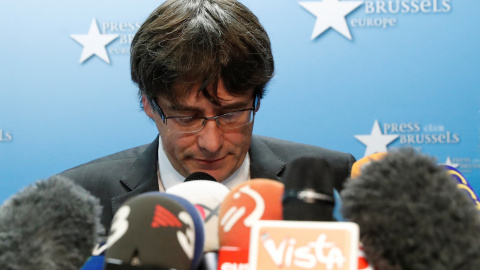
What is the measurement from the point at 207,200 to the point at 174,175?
81 centimetres

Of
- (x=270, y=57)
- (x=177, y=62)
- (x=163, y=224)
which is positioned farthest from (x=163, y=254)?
(x=270, y=57)

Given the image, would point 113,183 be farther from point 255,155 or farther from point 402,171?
point 402,171

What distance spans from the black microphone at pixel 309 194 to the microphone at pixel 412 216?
0.9 inches

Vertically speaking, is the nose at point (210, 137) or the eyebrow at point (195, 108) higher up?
the eyebrow at point (195, 108)

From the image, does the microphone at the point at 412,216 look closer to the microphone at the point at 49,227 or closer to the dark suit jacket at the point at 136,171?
the microphone at the point at 49,227

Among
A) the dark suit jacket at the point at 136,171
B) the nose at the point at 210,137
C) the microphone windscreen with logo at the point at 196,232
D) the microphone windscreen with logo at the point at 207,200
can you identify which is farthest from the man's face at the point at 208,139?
the microphone windscreen with logo at the point at 196,232

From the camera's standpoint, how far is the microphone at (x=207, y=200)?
1.67ft

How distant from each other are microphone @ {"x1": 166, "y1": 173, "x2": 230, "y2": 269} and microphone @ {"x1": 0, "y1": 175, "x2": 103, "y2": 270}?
0.10 m

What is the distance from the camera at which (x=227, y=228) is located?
0.45 metres

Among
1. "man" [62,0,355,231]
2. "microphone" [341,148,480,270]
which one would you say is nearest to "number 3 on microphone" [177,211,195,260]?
"microphone" [341,148,480,270]

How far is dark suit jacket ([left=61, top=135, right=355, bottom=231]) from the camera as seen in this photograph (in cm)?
131

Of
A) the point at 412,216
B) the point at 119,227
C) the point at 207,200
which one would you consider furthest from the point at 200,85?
the point at 412,216

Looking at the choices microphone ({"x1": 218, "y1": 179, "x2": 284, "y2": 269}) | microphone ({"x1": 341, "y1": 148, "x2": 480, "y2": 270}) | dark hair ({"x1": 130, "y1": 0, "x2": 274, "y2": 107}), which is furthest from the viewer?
dark hair ({"x1": 130, "y1": 0, "x2": 274, "y2": 107})

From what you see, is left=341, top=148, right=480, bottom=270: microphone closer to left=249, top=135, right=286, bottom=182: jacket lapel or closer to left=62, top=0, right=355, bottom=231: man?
left=62, top=0, right=355, bottom=231: man
